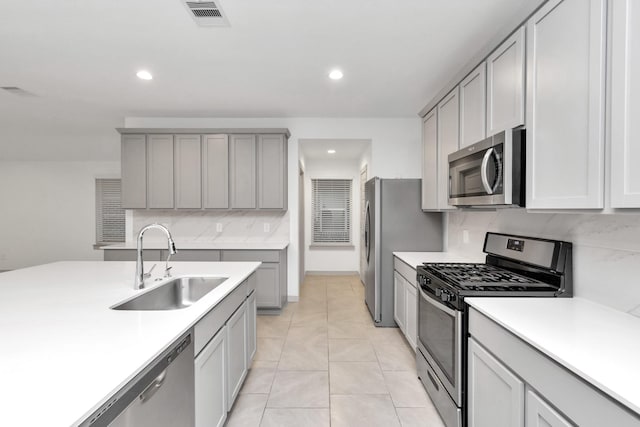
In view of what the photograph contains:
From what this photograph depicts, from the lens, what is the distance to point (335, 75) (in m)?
2.88

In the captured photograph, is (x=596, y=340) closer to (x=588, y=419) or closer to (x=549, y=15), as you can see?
(x=588, y=419)

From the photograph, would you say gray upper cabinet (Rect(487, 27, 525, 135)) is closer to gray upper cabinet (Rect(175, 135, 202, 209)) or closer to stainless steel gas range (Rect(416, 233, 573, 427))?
stainless steel gas range (Rect(416, 233, 573, 427))

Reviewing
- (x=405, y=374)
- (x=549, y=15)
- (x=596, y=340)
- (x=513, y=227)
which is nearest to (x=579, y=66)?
(x=549, y=15)

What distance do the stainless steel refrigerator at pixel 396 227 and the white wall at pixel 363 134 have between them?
951 mm

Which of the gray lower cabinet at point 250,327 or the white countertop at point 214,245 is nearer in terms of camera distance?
the gray lower cabinet at point 250,327

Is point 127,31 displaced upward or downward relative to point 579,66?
upward

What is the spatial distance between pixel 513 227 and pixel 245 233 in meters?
3.27

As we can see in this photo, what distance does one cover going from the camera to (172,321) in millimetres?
1229

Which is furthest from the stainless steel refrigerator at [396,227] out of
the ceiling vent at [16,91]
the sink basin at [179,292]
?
the ceiling vent at [16,91]

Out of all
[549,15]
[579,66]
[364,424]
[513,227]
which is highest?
[549,15]

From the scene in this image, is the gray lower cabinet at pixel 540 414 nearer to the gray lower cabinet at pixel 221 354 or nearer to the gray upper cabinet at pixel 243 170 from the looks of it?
the gray lower cabinet at pixel 221 354

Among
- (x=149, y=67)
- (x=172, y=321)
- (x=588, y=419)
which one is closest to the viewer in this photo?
(x=588, y=419)

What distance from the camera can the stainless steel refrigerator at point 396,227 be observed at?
3.39 metres

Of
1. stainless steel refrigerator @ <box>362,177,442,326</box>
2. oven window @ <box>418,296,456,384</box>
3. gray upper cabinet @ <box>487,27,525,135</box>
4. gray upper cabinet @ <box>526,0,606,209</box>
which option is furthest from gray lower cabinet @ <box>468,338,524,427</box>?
stainless steel refrigerator @ <box>362,177,442,326</box>
